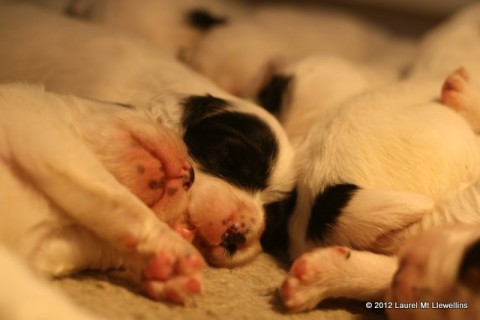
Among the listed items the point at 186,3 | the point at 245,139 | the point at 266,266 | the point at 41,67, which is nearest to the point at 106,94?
the point at 41,67

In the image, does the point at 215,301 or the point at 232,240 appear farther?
the point at 232,240

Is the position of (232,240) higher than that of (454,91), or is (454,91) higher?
(454,91)

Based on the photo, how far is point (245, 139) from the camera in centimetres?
135

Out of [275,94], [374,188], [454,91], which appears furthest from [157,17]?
[374,188]

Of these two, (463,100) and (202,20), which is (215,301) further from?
(202,20)

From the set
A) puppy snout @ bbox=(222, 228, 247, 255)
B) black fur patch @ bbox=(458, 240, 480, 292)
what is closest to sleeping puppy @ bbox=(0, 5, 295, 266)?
puppy snout @ bbox=(222, 228, 247, 255)

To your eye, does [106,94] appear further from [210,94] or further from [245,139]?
[245,139]

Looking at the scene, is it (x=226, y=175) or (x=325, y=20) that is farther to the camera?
(x=325, y=20)

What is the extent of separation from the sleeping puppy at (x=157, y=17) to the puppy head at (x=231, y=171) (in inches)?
34.5

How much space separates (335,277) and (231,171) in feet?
1.16

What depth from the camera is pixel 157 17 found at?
2301mm

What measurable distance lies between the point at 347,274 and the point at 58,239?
50 cm

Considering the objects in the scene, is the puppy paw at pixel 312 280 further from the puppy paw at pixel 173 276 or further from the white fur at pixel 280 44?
the white fur at pixel 280 44

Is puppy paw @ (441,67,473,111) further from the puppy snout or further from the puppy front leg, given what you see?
the puppy snout
